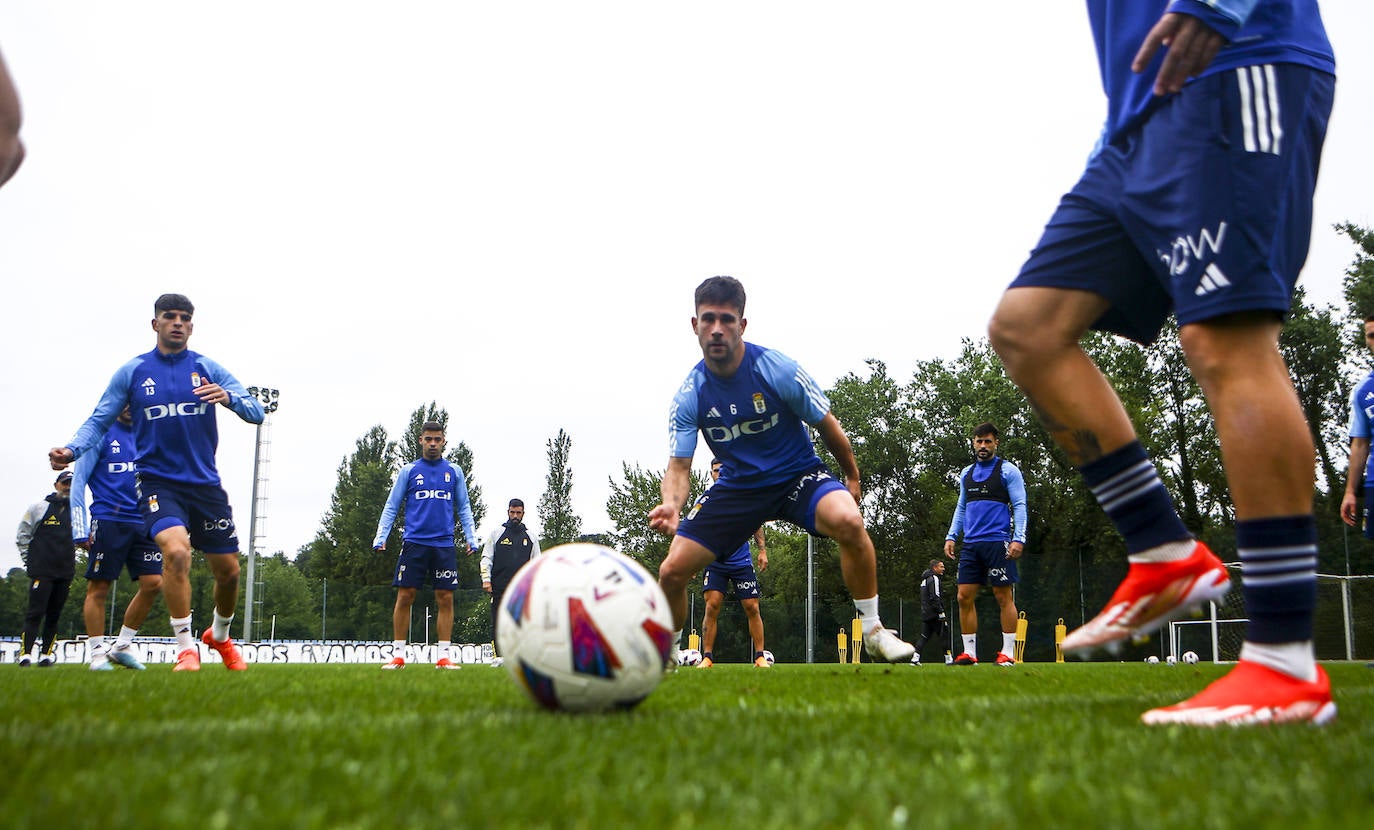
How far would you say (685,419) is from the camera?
21.9 ft

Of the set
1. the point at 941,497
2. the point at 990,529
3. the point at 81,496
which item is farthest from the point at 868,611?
the point at 941,497

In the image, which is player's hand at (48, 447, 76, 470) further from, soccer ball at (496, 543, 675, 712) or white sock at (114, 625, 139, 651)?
soccer ball at (496, 543, 675, 712)

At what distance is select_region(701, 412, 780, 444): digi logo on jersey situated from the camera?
21.4 ft

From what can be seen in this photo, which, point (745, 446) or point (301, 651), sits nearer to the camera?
point (745, 446)

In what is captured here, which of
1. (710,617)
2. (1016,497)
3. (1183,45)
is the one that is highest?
(1183,45)

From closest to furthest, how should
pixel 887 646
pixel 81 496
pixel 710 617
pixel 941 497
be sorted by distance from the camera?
pixel 887 646, pixel 81 496, pixel 710 617, pixel 941 497

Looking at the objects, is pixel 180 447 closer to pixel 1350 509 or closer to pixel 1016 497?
pixel 1016 497

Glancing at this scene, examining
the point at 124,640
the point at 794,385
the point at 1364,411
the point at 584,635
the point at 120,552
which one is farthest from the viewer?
the point at 120,552

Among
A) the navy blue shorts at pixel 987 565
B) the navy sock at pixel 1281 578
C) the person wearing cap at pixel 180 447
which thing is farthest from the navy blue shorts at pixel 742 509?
the navy blue shorts at pixel 987 565

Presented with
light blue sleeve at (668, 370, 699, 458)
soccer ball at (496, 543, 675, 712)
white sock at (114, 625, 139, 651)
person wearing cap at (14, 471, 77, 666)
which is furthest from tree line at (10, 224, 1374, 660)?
soccer ball at (496, 543, 675, 712)

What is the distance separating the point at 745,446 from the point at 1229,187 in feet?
13.6

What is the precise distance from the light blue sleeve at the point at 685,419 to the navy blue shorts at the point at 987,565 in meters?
7.28

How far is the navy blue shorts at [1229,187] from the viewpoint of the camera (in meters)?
2.63

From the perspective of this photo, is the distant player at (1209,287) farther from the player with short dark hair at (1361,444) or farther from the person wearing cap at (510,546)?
the person wearing cap at (510,546)
